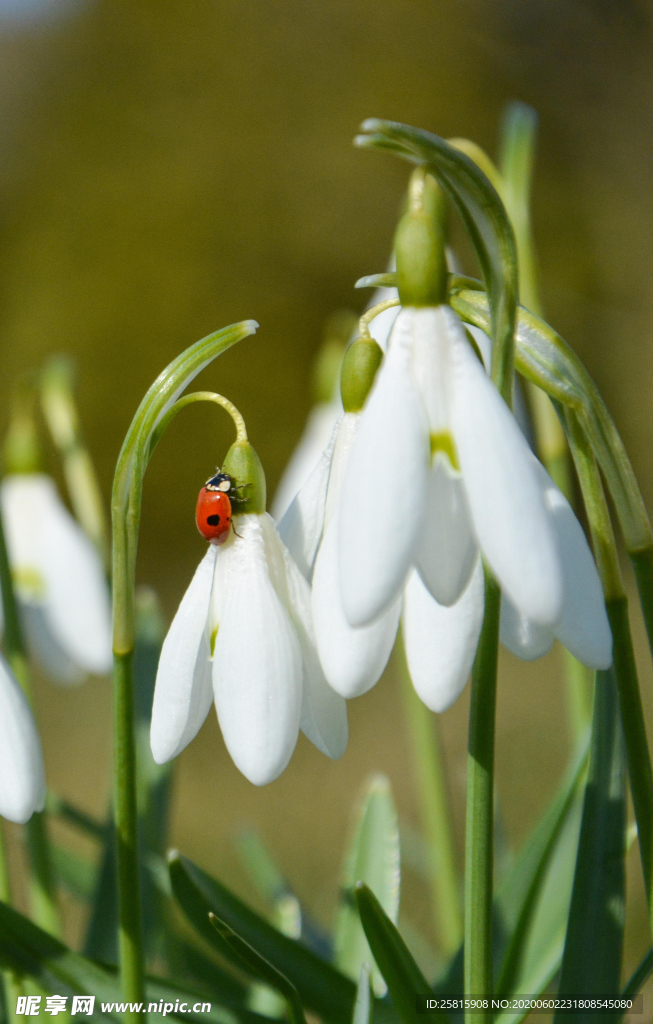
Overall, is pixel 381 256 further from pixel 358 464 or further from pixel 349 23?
pixel 358 464

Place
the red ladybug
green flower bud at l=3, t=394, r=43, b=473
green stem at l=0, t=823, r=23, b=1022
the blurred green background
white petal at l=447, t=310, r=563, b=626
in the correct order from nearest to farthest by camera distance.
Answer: white petal at l=447, t=310, r=563, b=626, the red ladybug, green stem at l=0, t=823, r=23, b=1022, green flower bud at l=3, t=394, r=43, b=473, the blurred green background

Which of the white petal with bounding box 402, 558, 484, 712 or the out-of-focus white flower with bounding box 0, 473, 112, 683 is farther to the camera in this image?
the out-of-focus white flower with bounding box 0, 473, 112, 683

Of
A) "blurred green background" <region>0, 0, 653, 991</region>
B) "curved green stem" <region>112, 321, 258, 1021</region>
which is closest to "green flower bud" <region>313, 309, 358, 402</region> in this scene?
"curved green stem" <region>112, 321, 258, 1021</region>

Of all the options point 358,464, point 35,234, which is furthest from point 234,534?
point 35,234

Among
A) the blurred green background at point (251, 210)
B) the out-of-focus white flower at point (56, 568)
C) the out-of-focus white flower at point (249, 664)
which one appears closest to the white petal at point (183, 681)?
the out-of-focus white flower at point (249, 664)

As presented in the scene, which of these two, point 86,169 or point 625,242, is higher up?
point 86,169

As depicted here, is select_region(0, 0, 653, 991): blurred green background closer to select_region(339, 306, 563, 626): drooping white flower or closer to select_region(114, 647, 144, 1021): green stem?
select_region(114, 647, 144, 1021): green stem

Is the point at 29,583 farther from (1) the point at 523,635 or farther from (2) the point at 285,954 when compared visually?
(1) the point at 523,635
